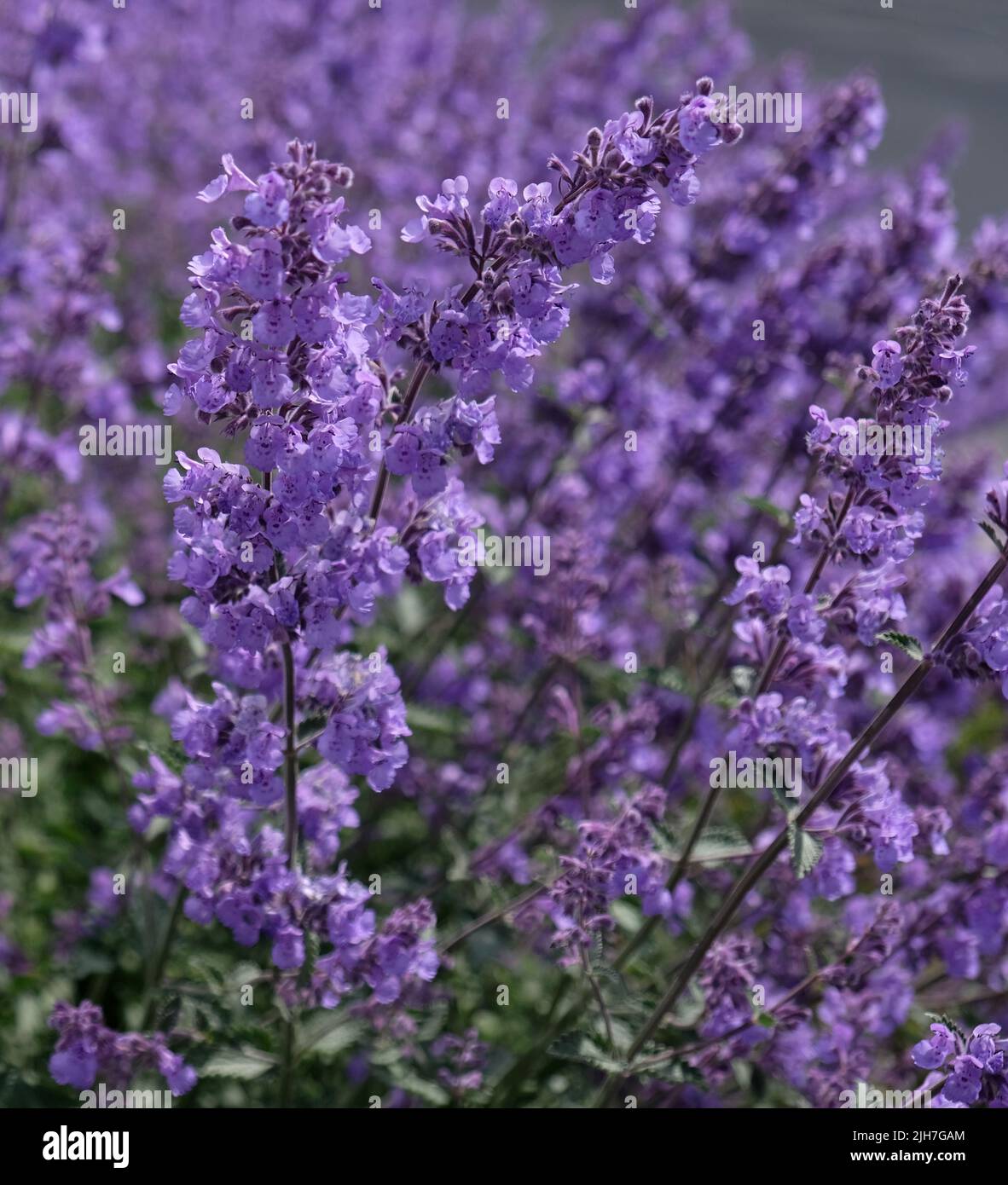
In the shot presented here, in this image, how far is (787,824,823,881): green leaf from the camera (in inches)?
107

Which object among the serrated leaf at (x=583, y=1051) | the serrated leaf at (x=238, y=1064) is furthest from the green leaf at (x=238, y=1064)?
the serrated leaf at (x=583, y=1051)

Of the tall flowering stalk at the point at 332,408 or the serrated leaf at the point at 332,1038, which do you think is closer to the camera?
the tall flowering stalk at the point at 332,408

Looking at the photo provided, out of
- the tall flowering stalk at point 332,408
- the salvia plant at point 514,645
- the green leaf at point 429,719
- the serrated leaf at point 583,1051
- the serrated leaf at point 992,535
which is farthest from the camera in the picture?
the green leaf at point 429,719

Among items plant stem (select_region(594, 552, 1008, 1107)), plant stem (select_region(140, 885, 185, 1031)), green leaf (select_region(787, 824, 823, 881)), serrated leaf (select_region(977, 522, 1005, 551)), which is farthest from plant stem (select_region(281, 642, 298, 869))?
serrated leaf (select_region(977, 522, 1005, 551))

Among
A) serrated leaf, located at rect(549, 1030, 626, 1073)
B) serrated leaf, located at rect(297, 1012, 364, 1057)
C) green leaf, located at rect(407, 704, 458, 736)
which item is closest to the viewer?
serrated leaf, located at rect(549, 1030, 626, 1073)

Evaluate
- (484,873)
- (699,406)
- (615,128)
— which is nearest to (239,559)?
(615,128)

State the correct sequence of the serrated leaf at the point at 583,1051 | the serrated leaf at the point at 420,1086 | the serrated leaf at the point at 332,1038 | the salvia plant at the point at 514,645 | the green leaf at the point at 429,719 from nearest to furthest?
the salvia plant at the point at 514,645
the serrated leaf at the point at 583,1051
the serrated leaf at the point at 332,1038
the serrated leaf at the point at 420,1086
the green leaf at the point at 429,719

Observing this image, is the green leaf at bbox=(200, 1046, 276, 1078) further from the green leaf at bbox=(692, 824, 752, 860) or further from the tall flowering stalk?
the green leaf at bbox=(692, 824, 752, 860)

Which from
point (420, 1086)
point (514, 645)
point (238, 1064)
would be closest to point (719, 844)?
point (420, 1086)

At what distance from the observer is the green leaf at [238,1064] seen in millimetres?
3064

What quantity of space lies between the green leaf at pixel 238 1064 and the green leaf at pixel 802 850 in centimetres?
142

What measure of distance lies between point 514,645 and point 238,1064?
2.50 metres

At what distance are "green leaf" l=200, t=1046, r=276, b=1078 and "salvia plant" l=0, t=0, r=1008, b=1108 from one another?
14mm

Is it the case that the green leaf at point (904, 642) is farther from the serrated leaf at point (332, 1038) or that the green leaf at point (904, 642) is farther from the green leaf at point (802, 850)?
the serrated leaf at point (332, 1038)
